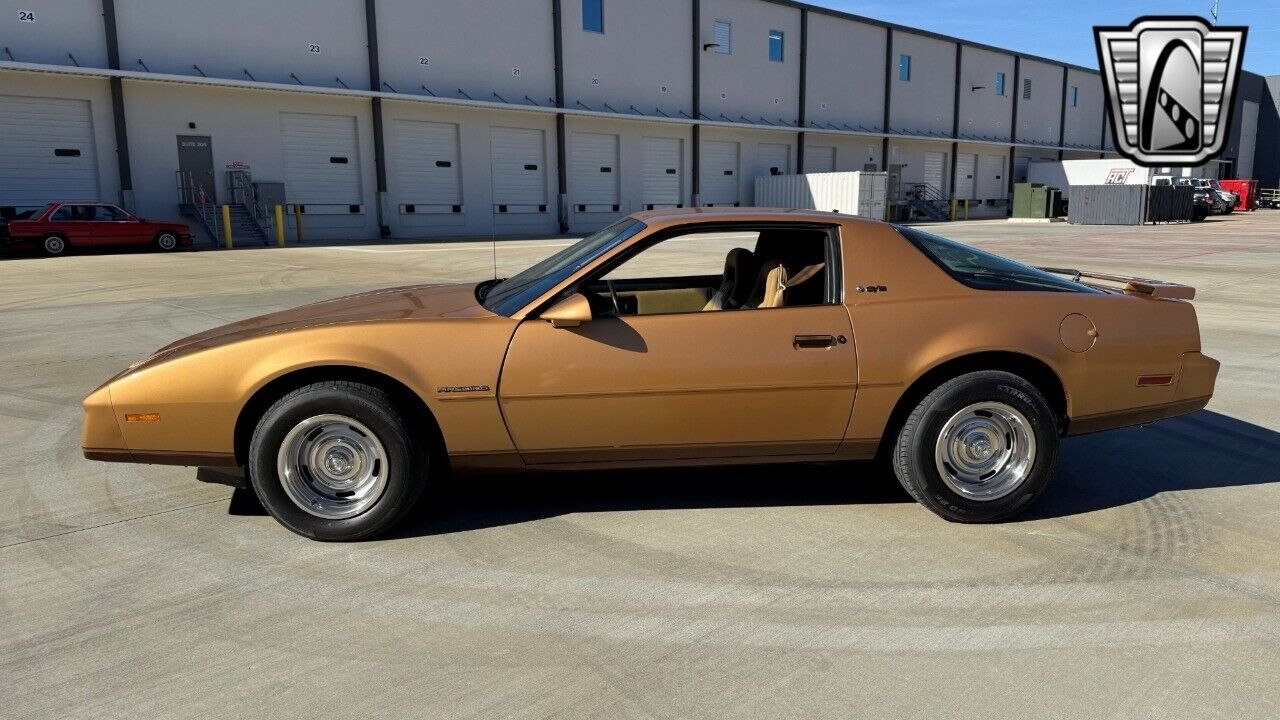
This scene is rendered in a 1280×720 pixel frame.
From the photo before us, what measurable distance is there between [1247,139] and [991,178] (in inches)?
1414

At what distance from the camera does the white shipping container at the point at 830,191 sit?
35.2m

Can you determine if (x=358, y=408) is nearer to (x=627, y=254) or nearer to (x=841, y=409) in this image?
(x=627, y=254)

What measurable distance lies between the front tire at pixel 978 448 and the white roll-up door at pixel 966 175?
51536 mm

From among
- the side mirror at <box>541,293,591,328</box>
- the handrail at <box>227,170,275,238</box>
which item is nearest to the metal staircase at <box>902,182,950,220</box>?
the handrail at <box>227,170,275,238</box>

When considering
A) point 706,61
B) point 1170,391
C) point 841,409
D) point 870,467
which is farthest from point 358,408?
point 706,61

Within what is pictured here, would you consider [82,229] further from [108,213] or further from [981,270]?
[981,270]

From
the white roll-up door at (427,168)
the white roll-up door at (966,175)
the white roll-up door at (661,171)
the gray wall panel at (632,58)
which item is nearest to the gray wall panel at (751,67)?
the gray wall panel at (632,58)

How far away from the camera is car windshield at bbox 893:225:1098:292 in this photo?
4086 millimetres

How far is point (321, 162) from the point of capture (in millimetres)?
28672

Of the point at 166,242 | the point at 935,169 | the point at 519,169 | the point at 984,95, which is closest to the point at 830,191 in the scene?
the point at 519,169

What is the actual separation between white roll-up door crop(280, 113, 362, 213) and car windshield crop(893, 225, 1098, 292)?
27289 mm

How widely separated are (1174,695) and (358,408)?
303 centimetres

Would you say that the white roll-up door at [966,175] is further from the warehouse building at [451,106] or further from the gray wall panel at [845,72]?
the gray wall panel at [845,72]

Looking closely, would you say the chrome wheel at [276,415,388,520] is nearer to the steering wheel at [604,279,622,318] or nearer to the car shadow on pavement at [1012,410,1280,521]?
the steering wheel at [604,279,622,318]
